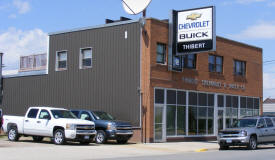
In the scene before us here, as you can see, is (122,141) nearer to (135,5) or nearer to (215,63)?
(135,5)

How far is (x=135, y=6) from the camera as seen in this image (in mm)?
27406

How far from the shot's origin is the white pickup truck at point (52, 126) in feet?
73.7

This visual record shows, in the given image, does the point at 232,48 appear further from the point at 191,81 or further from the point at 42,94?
the point at 42,94

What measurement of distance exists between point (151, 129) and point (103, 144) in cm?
357

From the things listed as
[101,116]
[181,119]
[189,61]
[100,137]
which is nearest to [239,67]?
[189,61]

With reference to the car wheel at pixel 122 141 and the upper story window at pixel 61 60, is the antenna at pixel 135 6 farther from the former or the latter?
the car wheel at pixel 122 141

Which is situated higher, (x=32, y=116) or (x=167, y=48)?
(x=167, y=48)

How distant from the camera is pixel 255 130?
2353cm

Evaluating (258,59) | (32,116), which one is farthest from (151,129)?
(258,59)

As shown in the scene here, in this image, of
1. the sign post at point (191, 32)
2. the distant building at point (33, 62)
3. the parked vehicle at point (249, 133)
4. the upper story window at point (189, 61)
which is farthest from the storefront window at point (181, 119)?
the distant building at point (33, 62)

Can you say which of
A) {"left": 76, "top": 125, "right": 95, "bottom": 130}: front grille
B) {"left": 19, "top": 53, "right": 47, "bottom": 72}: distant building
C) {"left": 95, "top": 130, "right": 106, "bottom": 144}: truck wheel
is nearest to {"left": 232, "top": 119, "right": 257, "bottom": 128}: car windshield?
{"left": 95, "top": 130, "right": 106, "bottom": 144}: truck wheel

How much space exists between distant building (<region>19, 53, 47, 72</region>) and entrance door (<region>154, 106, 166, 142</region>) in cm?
1140

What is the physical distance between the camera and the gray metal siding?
2812cm

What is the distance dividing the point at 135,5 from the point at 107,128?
25.5 feet
